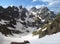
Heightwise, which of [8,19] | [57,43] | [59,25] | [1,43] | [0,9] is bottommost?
[57,43]

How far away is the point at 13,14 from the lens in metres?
184

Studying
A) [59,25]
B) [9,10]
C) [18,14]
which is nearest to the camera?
[59,25]

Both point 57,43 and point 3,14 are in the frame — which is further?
point 3,14

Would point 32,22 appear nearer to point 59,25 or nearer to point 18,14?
point 18,14

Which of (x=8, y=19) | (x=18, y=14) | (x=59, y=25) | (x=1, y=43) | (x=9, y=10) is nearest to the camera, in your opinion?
(x=1, y=43)

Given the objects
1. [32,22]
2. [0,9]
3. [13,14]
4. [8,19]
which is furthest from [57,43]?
[32,22]

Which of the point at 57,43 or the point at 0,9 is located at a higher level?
the point at 0,9

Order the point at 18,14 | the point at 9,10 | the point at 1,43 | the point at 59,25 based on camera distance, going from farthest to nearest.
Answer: the point at 18,14 → the point at 9,10 → the point at 59,25 → the point at 1,43

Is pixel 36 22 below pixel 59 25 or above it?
above

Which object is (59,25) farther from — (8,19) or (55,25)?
(8,19)

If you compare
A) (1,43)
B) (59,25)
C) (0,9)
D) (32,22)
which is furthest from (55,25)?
(32,22)

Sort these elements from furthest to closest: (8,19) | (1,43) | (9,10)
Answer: (9,10) < (8,19) < (1,43)

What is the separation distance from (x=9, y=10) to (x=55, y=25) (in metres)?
133

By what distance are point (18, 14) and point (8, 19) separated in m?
38.6
